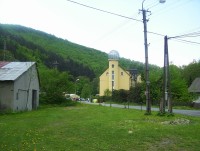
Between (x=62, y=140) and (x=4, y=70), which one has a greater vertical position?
(x=4, y=70)

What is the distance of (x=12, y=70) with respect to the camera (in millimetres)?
35156

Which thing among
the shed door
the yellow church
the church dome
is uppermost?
the church dome

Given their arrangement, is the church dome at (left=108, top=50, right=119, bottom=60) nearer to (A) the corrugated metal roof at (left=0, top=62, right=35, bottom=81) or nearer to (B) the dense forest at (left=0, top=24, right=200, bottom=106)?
(B) the dense forest at (left=0, top=24, right=200, bottom=106)

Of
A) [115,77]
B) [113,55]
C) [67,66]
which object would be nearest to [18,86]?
[115,77]

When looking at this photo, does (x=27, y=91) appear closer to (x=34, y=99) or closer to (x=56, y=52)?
(x=34, y=99)

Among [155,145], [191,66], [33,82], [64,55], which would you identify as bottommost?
[155,145]

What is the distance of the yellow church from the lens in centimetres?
11075

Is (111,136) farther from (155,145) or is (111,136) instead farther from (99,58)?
(99,58)

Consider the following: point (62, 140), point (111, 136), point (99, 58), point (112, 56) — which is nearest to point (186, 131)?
point (111, 136)

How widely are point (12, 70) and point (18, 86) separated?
220cm

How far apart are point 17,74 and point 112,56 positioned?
7937cm

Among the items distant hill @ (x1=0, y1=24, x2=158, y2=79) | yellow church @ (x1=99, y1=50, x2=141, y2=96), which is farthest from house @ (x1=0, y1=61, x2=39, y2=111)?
yellow church @ (x1=99, y1=50, x2=141, y2=96)

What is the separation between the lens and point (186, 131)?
17234mm

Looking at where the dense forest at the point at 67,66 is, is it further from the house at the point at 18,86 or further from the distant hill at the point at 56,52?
the house at the point at 18,86
